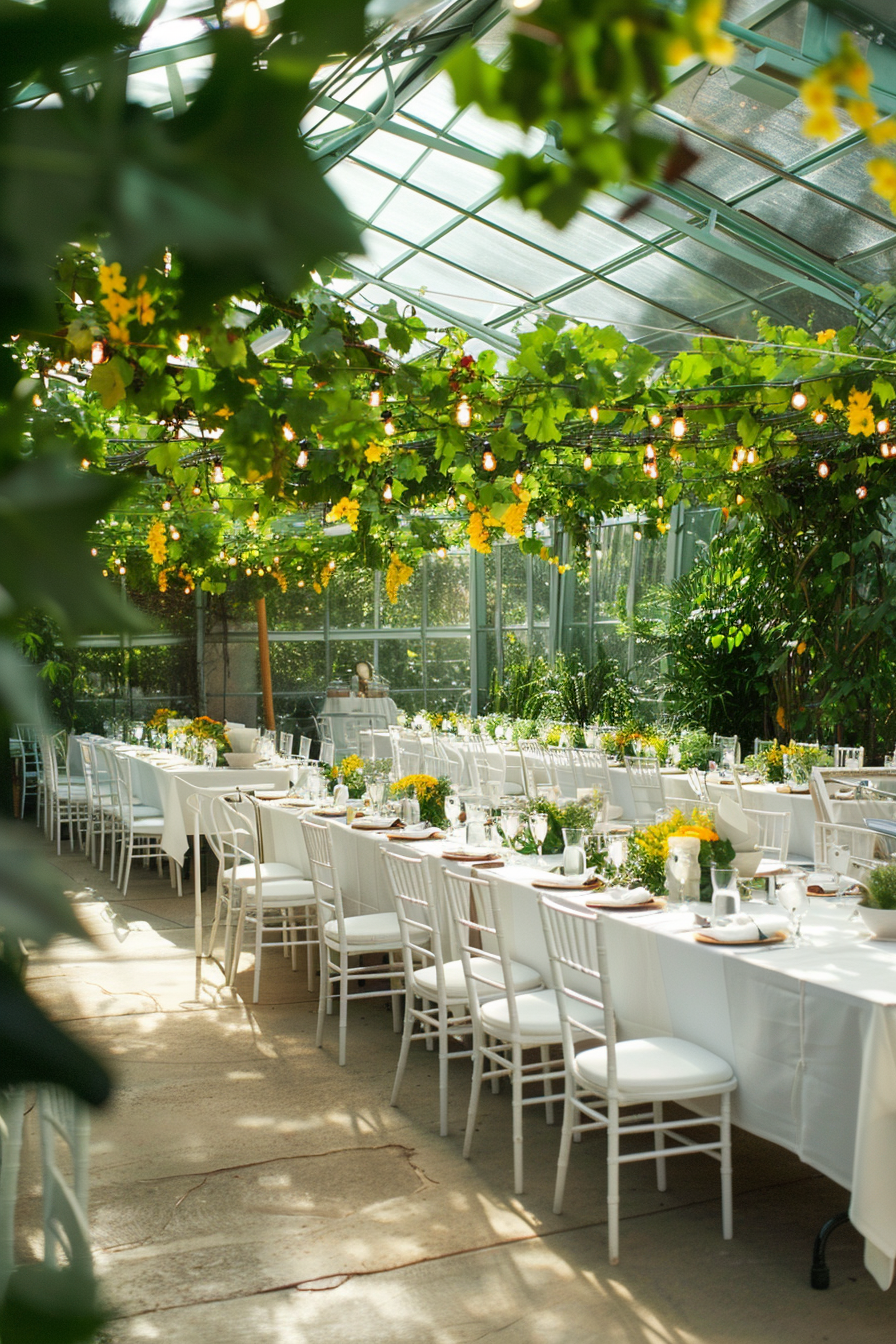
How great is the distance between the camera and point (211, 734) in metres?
10.8

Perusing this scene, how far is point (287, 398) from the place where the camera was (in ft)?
9.36

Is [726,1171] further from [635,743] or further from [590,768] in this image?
[635,743]

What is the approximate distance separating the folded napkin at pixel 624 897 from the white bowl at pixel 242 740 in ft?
20.8

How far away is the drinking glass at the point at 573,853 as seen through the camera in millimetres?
4824

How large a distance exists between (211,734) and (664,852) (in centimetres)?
694

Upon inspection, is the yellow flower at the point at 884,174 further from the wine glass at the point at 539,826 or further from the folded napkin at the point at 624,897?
the wine glass at the point at 539,826

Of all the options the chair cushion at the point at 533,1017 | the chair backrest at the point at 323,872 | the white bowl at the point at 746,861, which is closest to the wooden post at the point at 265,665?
the chair backrest at the point at 323,872

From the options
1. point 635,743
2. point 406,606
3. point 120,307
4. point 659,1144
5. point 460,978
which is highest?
point 406,606

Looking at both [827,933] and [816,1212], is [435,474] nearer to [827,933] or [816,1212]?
[827,933]

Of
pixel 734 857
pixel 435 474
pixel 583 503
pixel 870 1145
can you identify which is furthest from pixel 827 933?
pixel 583 503

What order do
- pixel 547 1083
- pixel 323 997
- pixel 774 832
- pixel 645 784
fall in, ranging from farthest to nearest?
1. pixel 645 784
2. pixel 774 832
3. pixel 323 997
4. pixel 547 1083

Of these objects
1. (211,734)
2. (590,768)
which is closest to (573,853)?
(590,768)

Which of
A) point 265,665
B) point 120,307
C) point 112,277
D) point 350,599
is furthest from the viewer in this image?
point 350,599

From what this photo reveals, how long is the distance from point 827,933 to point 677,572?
1133cm
